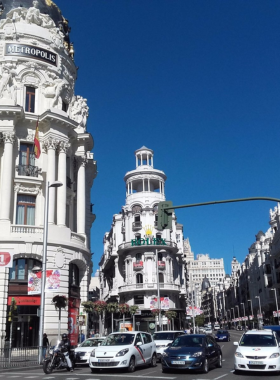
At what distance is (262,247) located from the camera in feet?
344

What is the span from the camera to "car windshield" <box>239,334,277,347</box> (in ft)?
54.6

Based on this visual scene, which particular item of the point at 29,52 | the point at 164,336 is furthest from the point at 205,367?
the point at 29,52

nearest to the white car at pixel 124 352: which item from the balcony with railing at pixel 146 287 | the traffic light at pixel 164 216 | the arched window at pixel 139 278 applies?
the traffic light at pixel 164 216

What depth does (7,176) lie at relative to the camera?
107 ft

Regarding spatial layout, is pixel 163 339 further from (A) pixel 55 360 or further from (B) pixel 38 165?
(B) pixel 38 165

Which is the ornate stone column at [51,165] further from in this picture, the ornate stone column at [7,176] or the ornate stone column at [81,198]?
the ornate stone column at [81,198]

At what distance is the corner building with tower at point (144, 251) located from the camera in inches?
2596

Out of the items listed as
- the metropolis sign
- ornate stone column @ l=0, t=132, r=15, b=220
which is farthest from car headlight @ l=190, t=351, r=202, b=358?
the metropolis sign

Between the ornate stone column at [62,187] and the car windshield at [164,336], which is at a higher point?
the ornate stone column at [62,187]

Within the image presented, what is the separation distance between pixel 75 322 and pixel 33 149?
581 inches

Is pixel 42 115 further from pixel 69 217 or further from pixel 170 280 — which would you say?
pixel 170 280

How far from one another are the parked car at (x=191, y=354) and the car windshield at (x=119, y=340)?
194 centimetres

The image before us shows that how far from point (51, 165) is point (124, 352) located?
805 inches

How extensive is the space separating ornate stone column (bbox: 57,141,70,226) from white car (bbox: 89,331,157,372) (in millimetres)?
15852
